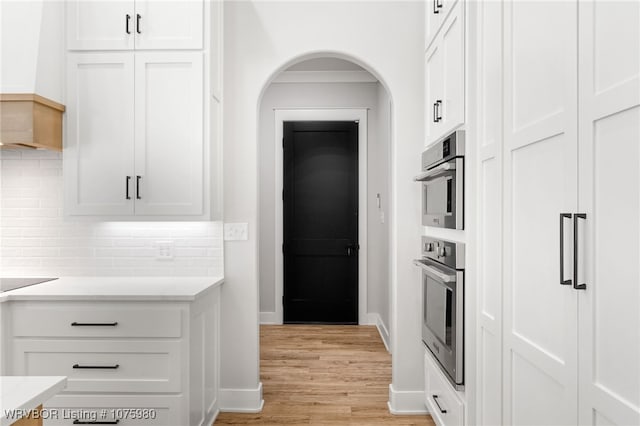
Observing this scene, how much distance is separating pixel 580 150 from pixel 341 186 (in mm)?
3991

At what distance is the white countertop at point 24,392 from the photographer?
90 centimetres

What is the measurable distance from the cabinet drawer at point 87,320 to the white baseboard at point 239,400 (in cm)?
86

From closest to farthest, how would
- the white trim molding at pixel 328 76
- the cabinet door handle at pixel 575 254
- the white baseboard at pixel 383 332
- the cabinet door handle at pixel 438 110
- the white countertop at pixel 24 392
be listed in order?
the white countertop at pixel 24 392 < the cabinet door handle at pixel 575 254 < the cabinet door handle at pixel 438 110 < the white baseboard at pixel 383 332 < the white trim molding at pixel 328 76

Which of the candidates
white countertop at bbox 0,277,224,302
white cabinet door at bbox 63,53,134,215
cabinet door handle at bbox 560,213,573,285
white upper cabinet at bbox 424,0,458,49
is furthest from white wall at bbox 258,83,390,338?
cabinet door handle at bbox 560,213,573,285

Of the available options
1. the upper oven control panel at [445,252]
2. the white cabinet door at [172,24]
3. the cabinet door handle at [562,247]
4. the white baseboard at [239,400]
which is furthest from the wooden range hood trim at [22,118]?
the cabinet door handle at [562,247]

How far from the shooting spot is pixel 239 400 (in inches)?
115

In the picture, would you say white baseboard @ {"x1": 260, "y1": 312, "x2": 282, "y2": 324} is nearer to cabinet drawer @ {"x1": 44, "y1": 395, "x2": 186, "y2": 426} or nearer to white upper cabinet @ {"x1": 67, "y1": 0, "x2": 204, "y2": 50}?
cabinet drawer @ {"x1": 44, "y1": 395, "x2": 186, "y2": 426}

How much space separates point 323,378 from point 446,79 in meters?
2.36

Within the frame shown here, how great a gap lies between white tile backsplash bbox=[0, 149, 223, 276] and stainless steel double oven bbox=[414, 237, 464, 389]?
1.30 m

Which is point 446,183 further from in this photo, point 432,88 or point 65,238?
point 65,238

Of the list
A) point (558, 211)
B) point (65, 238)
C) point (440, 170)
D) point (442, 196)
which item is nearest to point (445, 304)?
point (442, 196)

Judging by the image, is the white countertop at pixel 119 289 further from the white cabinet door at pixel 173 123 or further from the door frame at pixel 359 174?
the door frame at pixel 359 174

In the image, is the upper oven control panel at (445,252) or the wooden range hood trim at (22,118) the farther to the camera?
the wooden range hood trim at (22,118)

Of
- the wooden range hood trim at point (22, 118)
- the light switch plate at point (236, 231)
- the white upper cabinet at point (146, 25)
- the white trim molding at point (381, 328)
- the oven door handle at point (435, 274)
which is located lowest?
the white trim molding at point (381, 328)
